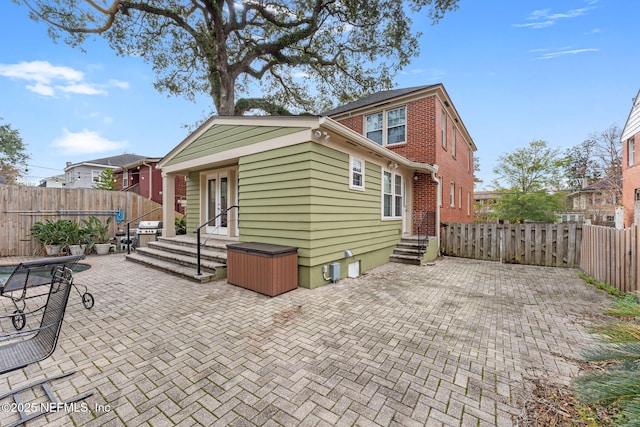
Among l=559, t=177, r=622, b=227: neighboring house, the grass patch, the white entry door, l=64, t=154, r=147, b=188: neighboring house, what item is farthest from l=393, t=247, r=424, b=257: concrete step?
l=64, t=154, r=147, b=188: neighboring house

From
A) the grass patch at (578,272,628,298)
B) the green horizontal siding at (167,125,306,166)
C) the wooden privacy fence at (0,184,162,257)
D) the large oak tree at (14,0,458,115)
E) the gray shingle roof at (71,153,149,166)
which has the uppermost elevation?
the large oak tree at (14,0,458,115)

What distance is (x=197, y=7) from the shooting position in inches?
461

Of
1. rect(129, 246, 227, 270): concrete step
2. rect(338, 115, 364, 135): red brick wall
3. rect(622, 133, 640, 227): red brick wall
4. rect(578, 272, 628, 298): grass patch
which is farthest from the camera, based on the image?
rect(622, 133, 640, 227): red brick wall

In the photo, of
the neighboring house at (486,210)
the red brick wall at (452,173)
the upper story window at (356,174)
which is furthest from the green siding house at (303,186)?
the neighboring house at (486,210)

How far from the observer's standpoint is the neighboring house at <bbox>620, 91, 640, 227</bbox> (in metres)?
12.2

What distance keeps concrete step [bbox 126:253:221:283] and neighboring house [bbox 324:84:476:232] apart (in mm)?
7518

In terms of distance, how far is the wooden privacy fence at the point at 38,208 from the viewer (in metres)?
8.63

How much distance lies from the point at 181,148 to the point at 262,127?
13.7 feet

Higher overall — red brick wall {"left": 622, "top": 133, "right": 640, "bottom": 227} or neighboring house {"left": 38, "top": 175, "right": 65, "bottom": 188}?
neighboring house {"left": 38, "top": 175, "right": 65, "bottom": 188}

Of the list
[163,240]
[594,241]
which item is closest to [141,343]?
[163,240]

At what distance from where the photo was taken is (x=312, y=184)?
17.0ft

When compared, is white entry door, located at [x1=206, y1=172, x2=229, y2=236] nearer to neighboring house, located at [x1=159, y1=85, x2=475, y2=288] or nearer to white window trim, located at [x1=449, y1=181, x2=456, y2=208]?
neighboring house, located at [x1=159, y1=85, x2=475, y2=288]

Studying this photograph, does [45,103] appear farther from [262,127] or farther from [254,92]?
[262,127]

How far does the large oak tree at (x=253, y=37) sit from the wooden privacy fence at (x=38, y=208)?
21.6 feet
